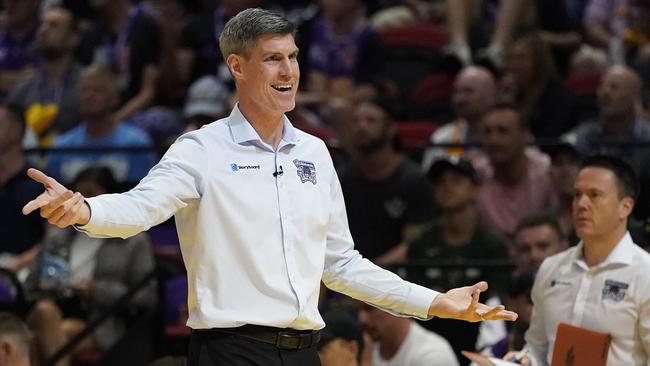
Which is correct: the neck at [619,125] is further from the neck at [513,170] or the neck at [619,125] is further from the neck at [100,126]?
the neck at [100,126]

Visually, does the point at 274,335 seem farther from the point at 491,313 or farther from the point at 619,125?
the point at 619,125

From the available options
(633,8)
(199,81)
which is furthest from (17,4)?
(633,8)

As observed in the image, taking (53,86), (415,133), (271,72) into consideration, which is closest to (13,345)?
(271,72)

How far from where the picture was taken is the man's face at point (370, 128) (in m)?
9.05

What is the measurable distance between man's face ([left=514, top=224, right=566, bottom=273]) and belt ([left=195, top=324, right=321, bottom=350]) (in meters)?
3.68

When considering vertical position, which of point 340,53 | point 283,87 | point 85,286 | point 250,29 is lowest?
point 85,286

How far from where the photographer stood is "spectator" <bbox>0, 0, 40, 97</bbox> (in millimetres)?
12141

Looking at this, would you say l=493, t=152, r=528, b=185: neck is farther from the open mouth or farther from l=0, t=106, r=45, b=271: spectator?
the open mouth

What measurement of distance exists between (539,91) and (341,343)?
13.3 ft

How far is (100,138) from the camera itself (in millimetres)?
10094

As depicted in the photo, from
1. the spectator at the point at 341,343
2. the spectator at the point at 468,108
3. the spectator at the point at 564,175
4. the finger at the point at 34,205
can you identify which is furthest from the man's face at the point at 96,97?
the finger at the point at 34,205

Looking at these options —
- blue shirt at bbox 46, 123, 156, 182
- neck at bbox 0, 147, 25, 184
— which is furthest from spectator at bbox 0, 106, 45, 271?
blue shirt at bbox 46, 123, 156, 182

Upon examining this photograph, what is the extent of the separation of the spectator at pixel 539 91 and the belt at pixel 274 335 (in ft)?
19.4

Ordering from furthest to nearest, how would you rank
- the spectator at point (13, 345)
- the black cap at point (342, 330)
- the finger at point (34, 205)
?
the black cap at point (342, 330)
the spectator at point (13, 345)
the finger at point (34, 205)
